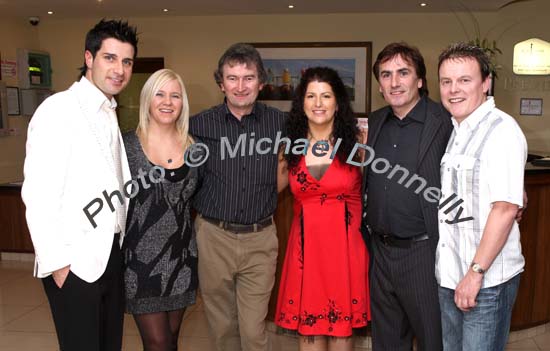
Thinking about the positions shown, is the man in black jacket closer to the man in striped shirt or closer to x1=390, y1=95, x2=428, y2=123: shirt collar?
x1=390, y1=95, x2=428, y2=123: shirt collar

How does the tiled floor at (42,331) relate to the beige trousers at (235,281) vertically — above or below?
below

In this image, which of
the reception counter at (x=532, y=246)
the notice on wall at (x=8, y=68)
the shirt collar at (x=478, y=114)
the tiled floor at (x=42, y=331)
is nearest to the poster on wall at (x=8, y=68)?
the notice on wall at (x=8, y=68)

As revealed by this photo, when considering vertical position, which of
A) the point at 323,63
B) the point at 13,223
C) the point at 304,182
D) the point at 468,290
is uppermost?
the point at 323,63

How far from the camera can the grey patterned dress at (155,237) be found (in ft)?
7.59

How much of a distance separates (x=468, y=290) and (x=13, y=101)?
775cm

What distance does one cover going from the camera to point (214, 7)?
297 inches

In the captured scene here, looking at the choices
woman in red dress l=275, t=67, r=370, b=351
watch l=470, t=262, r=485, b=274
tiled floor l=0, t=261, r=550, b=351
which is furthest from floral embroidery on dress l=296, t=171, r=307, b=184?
tiled floor l=0, t=261, r=550, b=351

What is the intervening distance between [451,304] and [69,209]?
152 cm

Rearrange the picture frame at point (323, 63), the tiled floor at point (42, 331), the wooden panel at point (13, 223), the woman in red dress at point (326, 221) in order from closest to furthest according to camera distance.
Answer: the woman in red dress at point (326, 221) < the tiled floor at point (42, 331) < the wooden panel at point (13, 223) < the picture frame at point (323, 63)

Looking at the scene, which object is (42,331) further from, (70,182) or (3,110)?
(3,110)

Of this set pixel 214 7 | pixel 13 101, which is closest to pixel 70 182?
pixel 214 7

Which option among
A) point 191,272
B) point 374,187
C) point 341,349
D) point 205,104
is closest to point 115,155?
point 191,272

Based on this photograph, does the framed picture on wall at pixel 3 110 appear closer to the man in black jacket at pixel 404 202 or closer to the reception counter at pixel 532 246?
the reception counter at pixel 532 246

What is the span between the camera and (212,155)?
2.57m
